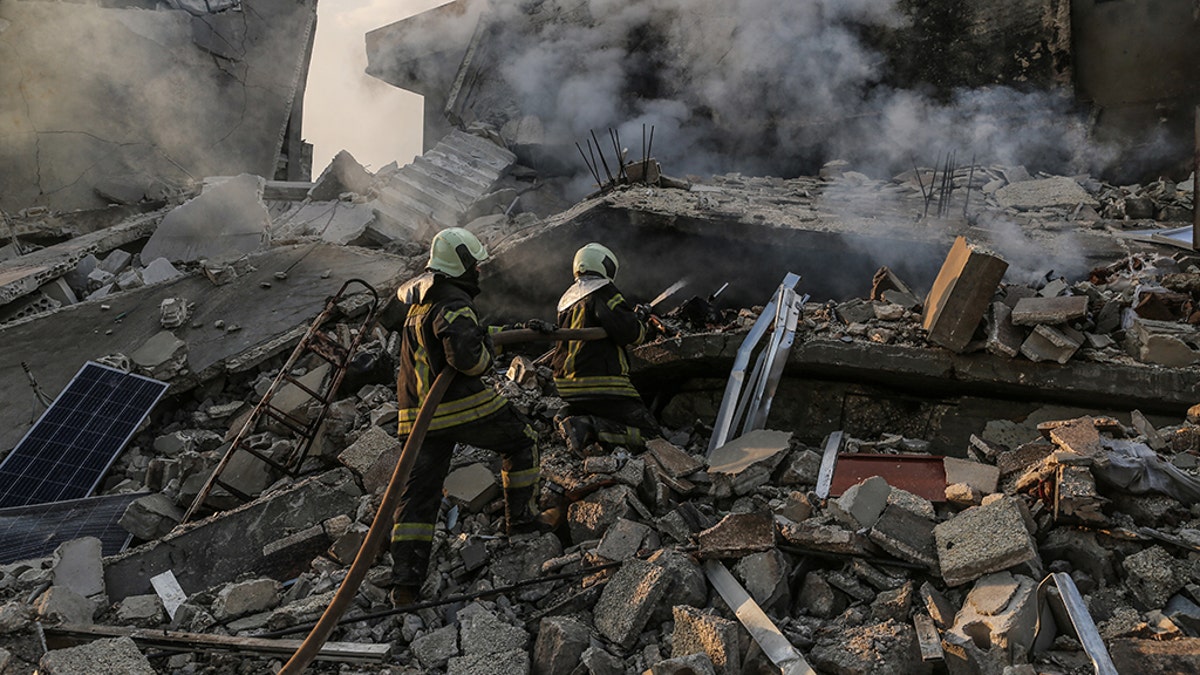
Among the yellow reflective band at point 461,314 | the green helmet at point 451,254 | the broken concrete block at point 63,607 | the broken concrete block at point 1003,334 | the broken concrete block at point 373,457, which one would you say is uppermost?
the green helmet at point 451,254

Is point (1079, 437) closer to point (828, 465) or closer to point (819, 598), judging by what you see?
point (828, 465)

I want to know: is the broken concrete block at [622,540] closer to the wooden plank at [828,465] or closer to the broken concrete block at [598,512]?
the broken concrete block at [598,512]

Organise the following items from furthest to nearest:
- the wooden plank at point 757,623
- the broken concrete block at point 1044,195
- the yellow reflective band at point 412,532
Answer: the broken concrete block at point 1044,195 → the yellow reflective band at point 412,532 → the wooden plank at point 757,623

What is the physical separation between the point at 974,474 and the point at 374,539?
3.01m

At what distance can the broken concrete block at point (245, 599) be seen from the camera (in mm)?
4367

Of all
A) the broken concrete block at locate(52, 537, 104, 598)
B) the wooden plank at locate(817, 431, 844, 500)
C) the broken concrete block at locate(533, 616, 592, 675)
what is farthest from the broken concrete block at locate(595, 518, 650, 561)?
the broken concrete block at locate(52, 537, 104, 598)

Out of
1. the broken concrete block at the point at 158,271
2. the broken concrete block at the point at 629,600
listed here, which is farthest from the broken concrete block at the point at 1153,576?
the broken concrete block at the point at 158,271

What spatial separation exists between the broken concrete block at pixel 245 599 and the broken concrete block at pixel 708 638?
2.15 m

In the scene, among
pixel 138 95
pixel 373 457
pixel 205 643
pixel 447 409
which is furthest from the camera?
pixel 138 95

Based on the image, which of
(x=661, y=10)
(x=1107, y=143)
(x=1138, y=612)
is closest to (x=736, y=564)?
(x=1138, y=612)

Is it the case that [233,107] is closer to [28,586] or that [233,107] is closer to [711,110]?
[711,110]

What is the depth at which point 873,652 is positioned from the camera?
348cm

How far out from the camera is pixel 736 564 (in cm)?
412

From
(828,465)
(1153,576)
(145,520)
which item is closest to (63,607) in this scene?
(145,520)
